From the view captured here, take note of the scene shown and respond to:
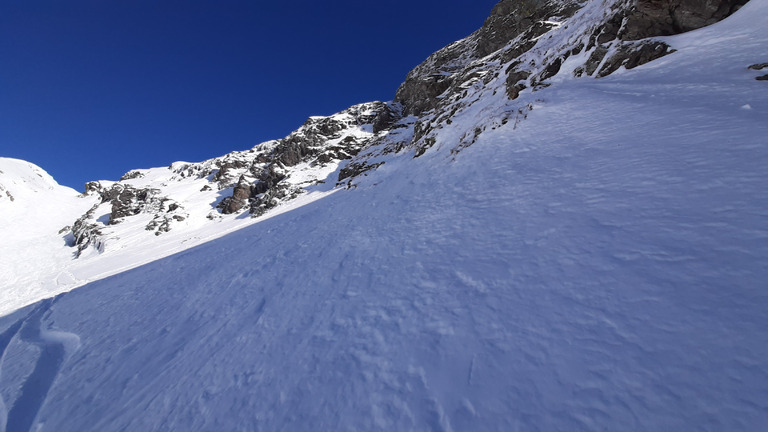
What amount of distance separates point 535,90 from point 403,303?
1617cm

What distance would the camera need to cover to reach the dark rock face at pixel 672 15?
10781 millimetres

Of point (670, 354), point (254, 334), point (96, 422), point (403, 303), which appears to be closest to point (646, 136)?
point (670, 354)

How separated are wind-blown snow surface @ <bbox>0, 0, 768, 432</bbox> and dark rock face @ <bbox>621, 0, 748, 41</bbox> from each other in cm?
279

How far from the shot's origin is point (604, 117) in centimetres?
820

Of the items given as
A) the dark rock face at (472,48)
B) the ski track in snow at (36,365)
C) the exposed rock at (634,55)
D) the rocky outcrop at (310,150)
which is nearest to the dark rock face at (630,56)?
the exposed rock at (634,55)

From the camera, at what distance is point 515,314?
340 centimetres

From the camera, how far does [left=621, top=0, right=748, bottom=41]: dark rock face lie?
35.4 feet

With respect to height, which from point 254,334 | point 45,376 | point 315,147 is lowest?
point 254,334

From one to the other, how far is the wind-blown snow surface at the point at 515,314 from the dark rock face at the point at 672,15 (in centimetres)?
279

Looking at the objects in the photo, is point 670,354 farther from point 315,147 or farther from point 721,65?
point 315,147

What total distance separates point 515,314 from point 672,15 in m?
17.4

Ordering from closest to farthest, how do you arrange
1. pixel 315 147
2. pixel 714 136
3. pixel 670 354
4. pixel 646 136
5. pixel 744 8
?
pixel 670 354 < pixel 714 136 < pixel 646 136 < pixel 744 8 < pixel 315 147

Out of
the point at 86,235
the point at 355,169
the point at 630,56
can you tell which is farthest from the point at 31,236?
the point at 630,56

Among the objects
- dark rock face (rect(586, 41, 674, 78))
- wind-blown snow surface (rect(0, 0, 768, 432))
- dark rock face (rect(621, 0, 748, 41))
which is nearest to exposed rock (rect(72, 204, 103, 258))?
wind-blown snow surface (rect(0, 0, 768, 432))
